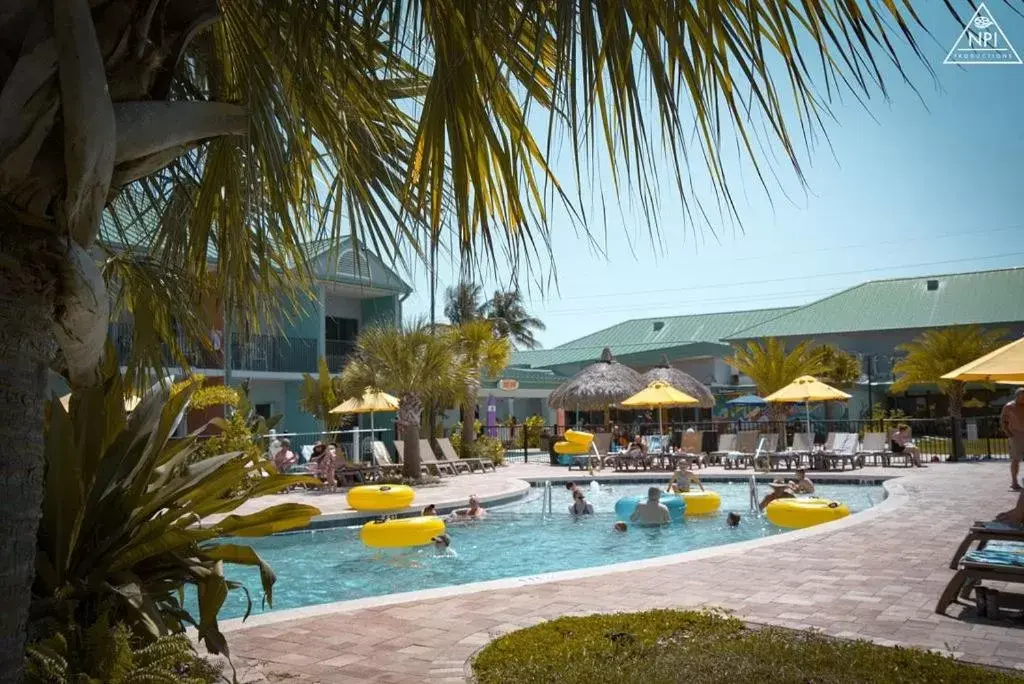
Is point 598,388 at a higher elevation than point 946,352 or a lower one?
lower

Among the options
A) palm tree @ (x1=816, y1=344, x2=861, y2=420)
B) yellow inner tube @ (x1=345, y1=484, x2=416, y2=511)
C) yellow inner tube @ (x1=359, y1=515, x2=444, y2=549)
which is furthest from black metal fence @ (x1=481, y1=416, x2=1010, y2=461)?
yellow inner tube @ (x1=359, y1=515, x2=444, y2=549)

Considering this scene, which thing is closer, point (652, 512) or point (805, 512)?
point (805, 512)

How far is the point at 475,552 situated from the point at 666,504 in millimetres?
3626

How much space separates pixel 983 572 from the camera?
17.4ft

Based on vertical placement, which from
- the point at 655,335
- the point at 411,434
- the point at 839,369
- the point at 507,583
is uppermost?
the point at 655,335

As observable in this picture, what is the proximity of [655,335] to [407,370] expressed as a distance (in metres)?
33.8

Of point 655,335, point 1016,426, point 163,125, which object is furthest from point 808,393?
point 655,335

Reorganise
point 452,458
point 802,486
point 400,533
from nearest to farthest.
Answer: point 400,533, point 802,486, point 452,458

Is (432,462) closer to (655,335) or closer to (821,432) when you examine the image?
(821,432)

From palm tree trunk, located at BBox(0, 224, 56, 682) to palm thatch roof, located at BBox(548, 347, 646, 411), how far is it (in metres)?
24.7

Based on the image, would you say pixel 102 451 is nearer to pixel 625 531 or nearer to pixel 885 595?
pixel 885 595

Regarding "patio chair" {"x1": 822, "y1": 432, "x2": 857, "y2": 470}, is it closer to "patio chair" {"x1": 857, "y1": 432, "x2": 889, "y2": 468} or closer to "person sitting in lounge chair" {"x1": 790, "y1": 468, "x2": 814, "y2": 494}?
"patio chair" {"x1": 857, "y1": 432, "x2": 889, "y2": 468}

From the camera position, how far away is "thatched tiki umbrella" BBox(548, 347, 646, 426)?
2683 centimetres

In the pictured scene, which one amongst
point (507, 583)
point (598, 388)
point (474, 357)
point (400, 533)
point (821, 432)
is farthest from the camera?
point (821, 432)
